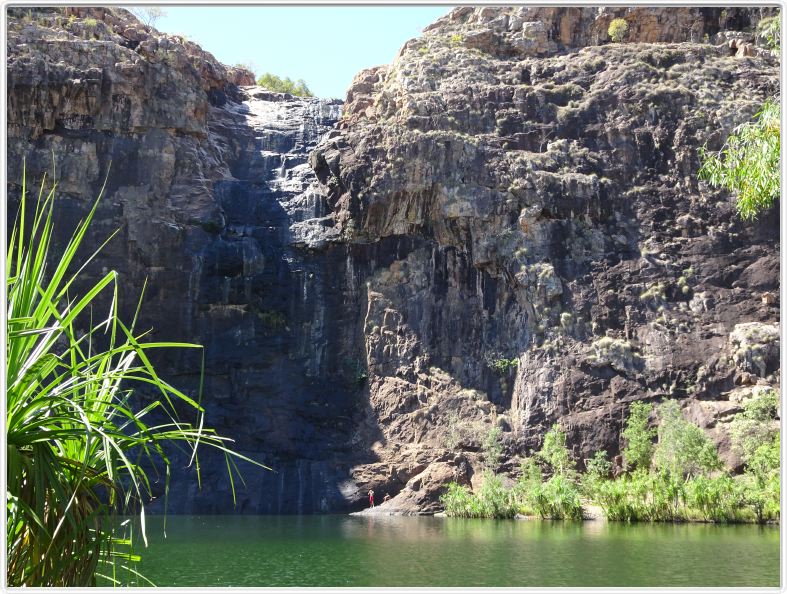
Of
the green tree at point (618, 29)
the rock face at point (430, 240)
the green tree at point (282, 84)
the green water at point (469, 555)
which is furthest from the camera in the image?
the green tree at point (282, 84)

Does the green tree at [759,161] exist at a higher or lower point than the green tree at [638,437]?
higher

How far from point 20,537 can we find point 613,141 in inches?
1805

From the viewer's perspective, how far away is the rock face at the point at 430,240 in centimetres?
4159

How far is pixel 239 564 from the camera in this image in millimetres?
20000

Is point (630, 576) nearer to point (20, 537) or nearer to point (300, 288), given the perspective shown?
point (20, 537)

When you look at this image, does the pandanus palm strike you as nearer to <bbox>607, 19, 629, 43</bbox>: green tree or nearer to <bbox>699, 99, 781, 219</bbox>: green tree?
<bbox>699, 99, 781, 219</bbox>: green tree

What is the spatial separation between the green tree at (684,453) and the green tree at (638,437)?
79 cm

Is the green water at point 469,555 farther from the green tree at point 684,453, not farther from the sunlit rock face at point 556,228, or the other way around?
the sunlit rock face at point 556,228

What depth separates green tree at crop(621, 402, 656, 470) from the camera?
3716 centimetres

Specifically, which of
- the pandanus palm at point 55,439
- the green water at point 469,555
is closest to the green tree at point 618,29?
the green water at point 469,555

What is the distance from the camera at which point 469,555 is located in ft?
68.5

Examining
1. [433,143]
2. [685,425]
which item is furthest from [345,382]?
[685,425]

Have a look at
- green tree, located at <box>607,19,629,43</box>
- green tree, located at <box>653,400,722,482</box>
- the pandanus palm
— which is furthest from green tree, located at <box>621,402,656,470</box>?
the pandanus palm

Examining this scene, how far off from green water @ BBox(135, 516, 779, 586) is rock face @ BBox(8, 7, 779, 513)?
38.2 ft
